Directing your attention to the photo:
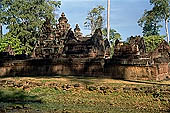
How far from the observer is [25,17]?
43.2 meters

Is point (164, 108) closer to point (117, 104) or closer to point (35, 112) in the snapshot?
point (117, 104)

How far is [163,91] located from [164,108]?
2.85 feet

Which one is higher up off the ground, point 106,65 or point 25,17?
point 25,17

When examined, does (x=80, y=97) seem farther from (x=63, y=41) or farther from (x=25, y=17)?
(x=25, y=17)

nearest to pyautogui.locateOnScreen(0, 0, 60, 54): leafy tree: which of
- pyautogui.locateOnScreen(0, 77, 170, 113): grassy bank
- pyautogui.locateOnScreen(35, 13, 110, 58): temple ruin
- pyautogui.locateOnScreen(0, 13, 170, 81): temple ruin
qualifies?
pyautogui.locateOnScreen(35, 13, 110, 58): temple ruin

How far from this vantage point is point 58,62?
16062 mm

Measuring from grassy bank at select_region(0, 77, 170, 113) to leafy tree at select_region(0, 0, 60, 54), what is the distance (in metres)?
31.8

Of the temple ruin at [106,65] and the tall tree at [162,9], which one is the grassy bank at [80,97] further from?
the tall tree at [162,9]

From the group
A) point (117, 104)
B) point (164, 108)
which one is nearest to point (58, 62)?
point (117, 104)

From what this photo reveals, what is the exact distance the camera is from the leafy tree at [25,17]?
43.7 meters

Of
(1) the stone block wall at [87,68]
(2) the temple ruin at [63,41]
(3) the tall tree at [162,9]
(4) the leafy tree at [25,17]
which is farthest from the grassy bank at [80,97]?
(3) the tall tree at [162,9]

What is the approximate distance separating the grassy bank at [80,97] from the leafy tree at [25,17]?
31.8 metres

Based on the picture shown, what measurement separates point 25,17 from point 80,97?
34.4m

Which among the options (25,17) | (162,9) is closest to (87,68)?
(25,17)
